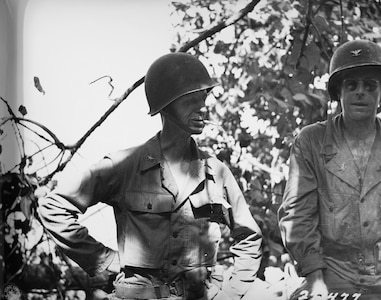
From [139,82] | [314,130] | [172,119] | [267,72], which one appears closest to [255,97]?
[267,72]

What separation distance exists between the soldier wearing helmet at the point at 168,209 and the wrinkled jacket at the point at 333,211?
0.77 ft

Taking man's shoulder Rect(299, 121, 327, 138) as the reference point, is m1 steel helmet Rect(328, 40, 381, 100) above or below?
above

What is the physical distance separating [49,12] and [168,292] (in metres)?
1.64

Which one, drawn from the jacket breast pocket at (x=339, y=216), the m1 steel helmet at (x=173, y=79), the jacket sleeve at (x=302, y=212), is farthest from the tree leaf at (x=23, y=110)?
the jacket breast pocket at (x=339, y=216)

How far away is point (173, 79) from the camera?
13.0 feet

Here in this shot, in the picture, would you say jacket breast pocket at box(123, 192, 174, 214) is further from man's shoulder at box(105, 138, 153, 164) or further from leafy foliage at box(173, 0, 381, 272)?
leafy foliage at box(173, 0, 381, 272)

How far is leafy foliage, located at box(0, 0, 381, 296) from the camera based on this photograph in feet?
13.4

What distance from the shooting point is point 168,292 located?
3.92 meters

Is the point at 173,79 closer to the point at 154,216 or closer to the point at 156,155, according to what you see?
the point at 156,155

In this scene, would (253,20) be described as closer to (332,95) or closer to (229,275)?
(332,95)

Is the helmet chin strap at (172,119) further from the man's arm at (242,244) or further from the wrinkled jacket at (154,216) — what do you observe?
the man's arm at (242,244)

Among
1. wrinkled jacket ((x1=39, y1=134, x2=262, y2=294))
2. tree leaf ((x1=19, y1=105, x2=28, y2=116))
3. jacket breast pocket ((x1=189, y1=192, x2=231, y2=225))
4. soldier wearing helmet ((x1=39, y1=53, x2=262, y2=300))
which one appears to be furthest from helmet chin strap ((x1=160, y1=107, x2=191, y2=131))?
tree leaf ((x1=19, y1=105, x2=28, y2=116))

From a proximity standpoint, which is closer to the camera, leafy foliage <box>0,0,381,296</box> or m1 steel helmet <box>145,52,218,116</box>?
m1 steel helmet <box>145,52,218,116</box>

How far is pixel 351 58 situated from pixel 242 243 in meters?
1.13
